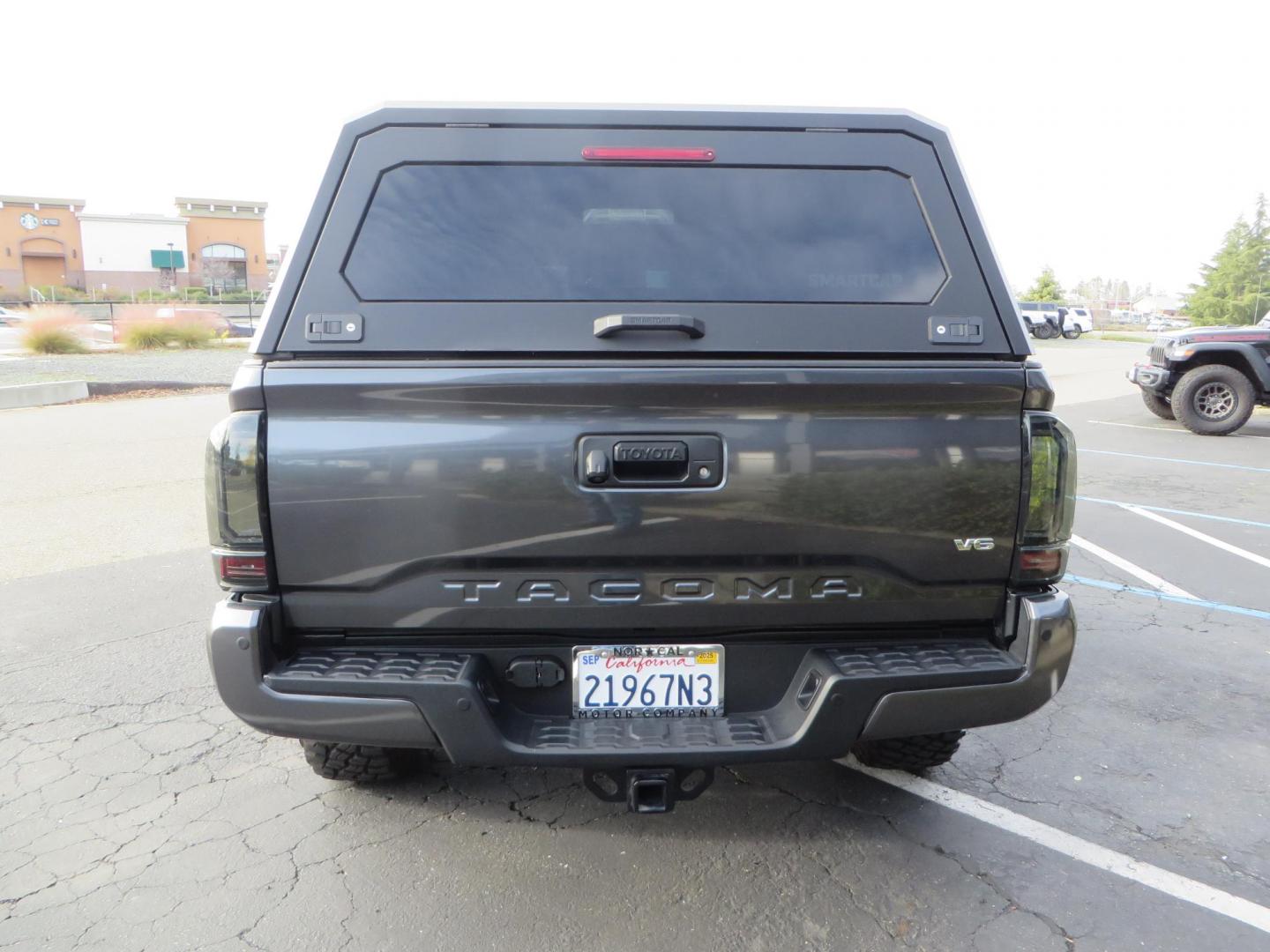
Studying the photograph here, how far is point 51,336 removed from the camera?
23016 mm

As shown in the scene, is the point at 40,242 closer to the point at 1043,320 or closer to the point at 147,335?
the point at 147,335

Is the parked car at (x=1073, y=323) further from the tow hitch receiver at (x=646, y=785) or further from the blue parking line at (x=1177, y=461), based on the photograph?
the tow hitch receiver at (x=646, y=785)

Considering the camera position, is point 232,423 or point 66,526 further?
point 66,526

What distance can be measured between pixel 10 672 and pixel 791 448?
3.89 m

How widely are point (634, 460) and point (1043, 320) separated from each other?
151ft

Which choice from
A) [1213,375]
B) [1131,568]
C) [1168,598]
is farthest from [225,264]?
[1168,598]

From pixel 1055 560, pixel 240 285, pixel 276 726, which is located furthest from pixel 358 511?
pixel 240 285

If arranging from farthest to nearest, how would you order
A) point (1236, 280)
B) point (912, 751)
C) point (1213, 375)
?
point (1236, 280) → point (1213, 375) → point (912, 751)

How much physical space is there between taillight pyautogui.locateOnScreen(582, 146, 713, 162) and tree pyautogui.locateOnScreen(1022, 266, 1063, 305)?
7106 centimetres

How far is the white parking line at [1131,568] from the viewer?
5.31 metres

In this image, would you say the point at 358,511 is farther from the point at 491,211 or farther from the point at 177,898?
the point at 177,898

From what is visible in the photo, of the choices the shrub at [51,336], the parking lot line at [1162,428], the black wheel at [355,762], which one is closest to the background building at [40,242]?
the shrub at [51,336]

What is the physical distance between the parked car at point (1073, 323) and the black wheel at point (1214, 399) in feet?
121

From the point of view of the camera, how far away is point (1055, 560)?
2344 mm
